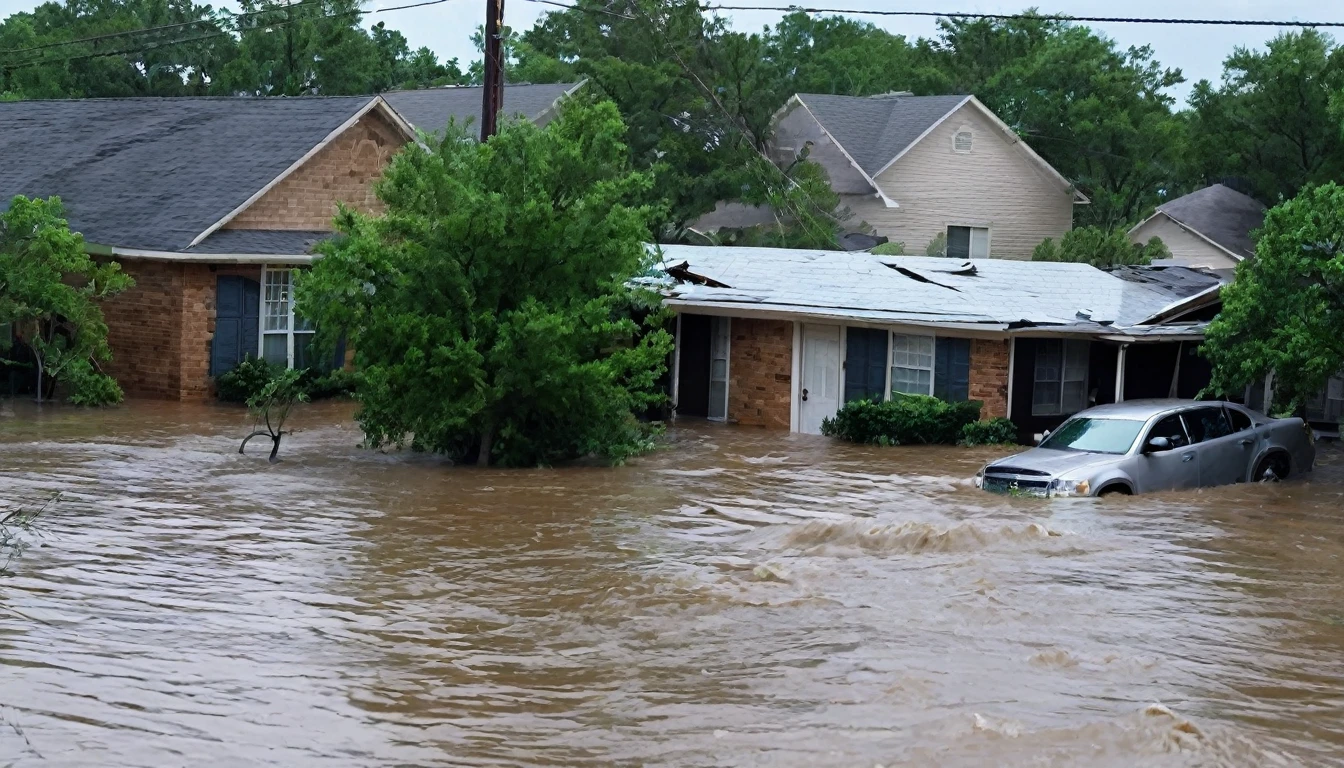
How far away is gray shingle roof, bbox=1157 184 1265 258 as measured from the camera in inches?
1703

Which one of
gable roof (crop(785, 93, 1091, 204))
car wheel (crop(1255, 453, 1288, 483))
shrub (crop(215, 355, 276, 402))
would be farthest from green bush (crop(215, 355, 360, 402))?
gable roof (crop(785, 93, 1091, 204))

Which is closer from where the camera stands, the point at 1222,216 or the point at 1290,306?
the point at 1290,306

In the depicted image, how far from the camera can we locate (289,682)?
427 inches

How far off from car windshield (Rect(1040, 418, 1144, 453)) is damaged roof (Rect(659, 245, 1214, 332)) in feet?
13.8

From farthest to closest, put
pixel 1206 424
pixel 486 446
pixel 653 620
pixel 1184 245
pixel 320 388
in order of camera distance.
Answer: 1. pixel 1184 245
2. pixel 320 388
3. pixel 486 446
4. pixel 1206 424
5. pixel 653 620

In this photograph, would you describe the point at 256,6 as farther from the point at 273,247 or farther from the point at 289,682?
the point at 289,682

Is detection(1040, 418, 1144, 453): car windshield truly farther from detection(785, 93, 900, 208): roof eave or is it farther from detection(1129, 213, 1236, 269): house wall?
detection(1129, 213, 1236, 269): house wall

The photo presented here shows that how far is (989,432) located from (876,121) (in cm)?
2207

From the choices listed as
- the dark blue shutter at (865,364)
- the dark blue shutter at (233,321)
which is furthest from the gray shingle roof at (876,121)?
the dark blue shutter at (233,321)

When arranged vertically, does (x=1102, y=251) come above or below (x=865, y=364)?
above

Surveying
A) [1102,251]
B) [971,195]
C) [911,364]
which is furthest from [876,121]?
[911,364]

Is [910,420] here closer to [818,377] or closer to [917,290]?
[818,377]

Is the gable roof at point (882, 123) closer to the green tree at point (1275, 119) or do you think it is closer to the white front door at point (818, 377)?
the green tree at point (1275, 119)

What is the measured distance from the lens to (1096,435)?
1920 centimetres
